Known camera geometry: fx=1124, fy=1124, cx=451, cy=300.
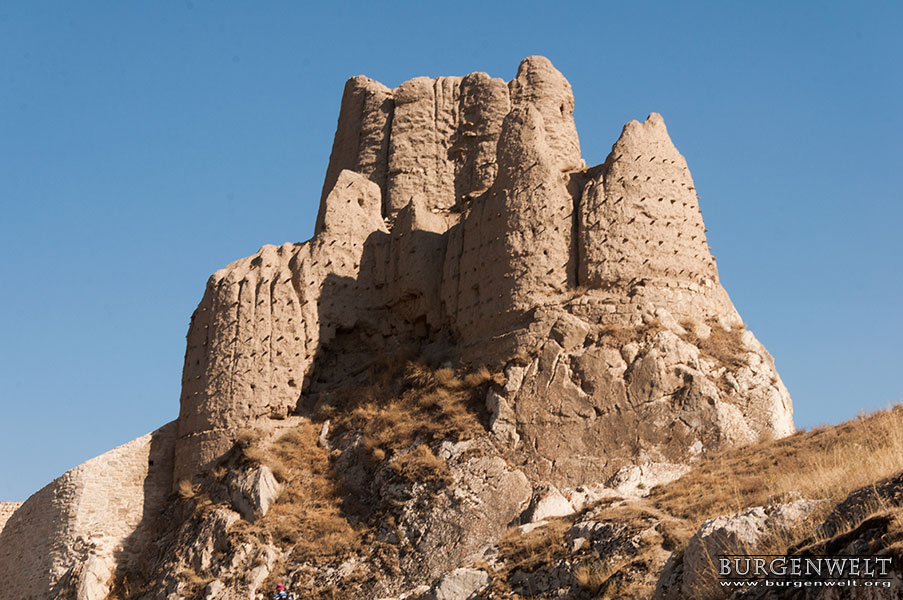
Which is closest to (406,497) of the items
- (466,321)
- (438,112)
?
(466,321)

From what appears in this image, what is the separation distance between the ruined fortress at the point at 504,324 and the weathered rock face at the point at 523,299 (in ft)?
0.14

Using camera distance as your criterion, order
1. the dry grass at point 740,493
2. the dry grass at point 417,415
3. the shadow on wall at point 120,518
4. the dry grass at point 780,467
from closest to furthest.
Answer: the dry grass at point 740,493 → the dry grass at point 780,467 → the dry grass at point 417,415 → the shadow on wall at point 120,518

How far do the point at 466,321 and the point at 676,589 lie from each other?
12260 millimetres

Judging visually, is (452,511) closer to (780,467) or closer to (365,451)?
(365,451)

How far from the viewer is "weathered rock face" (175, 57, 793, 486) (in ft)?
68.8

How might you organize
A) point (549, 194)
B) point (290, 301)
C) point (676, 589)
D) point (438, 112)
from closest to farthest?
point (676, 589)
point (549, 194)
point (290, 301)
point (438, 112)

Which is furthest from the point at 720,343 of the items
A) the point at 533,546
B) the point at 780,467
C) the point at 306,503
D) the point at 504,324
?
the point at 306,503

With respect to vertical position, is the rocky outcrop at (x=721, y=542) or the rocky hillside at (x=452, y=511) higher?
the rocky hillside at (x=452, y=511)

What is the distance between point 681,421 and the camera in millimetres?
20609

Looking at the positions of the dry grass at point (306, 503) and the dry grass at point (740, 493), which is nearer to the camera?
the dry grass at point (740, 493)

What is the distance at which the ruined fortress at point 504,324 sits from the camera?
68.9ft

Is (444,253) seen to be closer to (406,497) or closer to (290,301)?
(290,301)

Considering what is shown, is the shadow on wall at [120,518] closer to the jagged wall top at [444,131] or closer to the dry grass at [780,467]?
the jagged wall top at [444,131]

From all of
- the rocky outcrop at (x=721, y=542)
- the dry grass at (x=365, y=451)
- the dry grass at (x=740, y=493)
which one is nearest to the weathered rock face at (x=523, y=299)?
the dry grass at (x=365, y=451)
